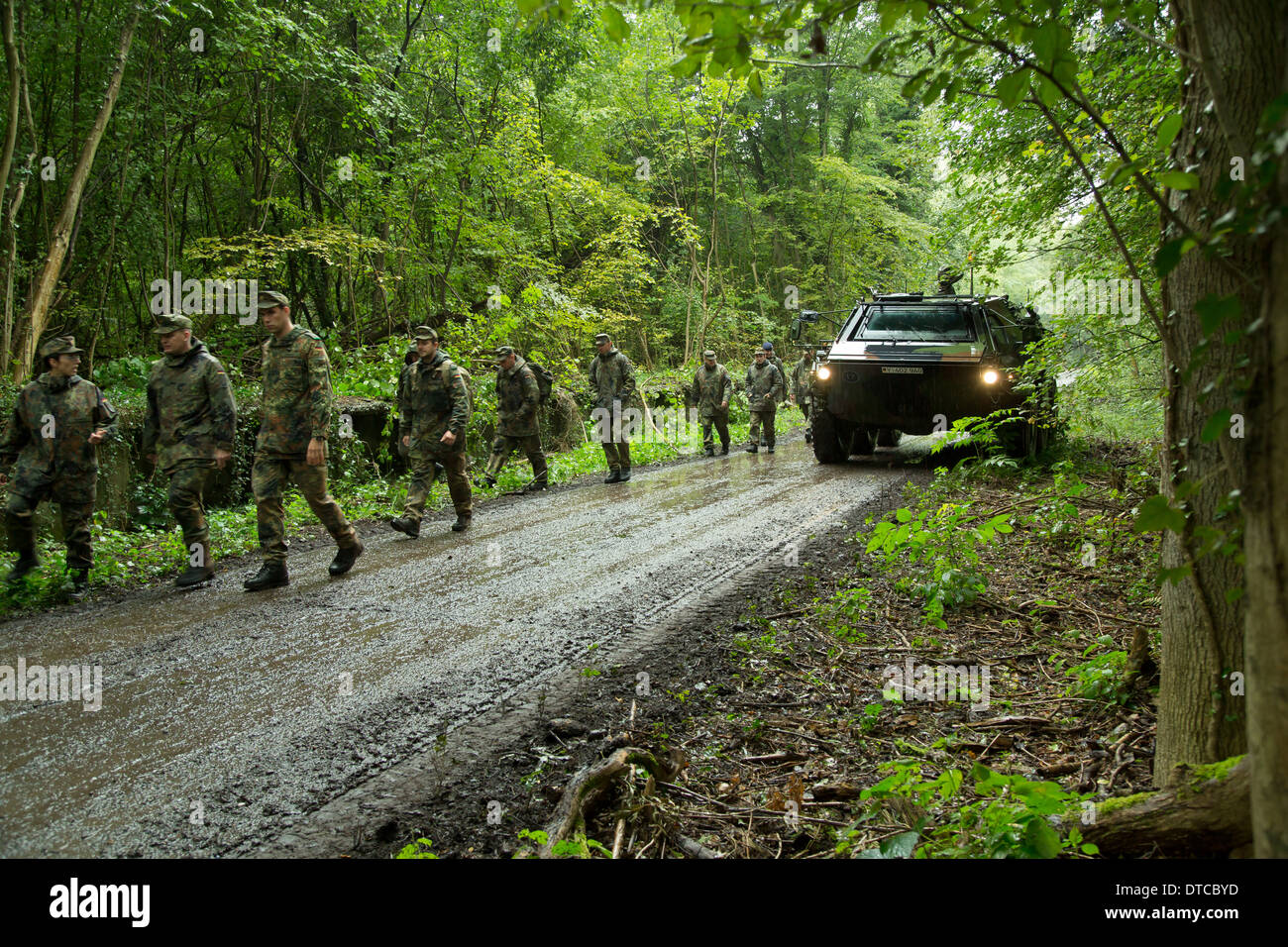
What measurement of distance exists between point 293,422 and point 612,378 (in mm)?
6874

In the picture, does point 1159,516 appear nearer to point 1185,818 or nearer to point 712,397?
point 1185,818

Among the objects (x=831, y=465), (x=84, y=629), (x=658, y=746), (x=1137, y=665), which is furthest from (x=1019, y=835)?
(x=831, y=465)

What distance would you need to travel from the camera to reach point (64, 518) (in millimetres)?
6363

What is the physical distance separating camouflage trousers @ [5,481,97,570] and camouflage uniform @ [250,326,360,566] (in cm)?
144

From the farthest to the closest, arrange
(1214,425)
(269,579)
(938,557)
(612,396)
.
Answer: (612,396) → (269,579) → (938,557) → (1214,425)

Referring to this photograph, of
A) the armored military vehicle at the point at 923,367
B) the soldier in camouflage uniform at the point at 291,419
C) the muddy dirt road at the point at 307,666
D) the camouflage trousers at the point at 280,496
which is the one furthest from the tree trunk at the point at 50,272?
the armored military vehicle at the point at 923,367

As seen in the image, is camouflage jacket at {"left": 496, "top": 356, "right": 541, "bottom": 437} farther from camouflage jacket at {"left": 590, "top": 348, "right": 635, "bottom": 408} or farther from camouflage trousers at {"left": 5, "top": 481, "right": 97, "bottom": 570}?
camouflage trousers at {"left": 5, "top": 481, "right": 97, "bottom": 570}

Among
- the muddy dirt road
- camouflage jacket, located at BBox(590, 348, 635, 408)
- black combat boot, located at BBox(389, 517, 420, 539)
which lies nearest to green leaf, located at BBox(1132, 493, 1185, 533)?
the muddy dirt road

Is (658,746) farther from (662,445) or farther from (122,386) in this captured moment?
(662,445)

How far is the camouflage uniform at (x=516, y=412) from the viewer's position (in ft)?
35.9

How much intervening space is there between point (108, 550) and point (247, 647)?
338 centimetres

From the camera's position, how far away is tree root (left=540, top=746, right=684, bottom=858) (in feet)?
8.54

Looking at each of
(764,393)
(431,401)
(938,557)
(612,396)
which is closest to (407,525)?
(431,401)

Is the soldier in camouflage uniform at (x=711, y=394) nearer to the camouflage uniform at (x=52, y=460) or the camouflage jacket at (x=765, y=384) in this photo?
the camouflage jacket at (x=765, y=384)
